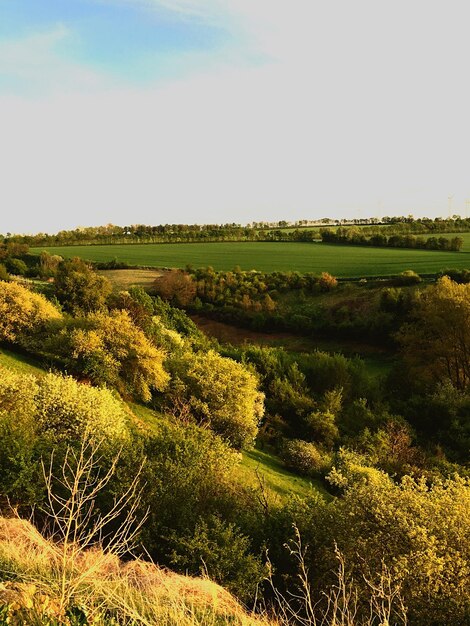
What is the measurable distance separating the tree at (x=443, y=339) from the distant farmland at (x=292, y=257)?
1601 inches

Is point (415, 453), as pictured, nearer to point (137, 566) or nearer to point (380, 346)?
point (137, 566)

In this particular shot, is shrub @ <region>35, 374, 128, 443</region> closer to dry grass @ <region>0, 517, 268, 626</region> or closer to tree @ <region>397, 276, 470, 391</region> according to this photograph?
dry grass @ <region>0, 517, 268, 626</region>

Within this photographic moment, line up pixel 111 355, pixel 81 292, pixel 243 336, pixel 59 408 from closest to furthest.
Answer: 1. pixel 59 408
2. pixel 111 355
3. pixel 81 292
4. pixel 243 336

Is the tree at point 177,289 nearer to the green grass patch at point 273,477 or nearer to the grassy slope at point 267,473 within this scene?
the grassy slope at point 267,473

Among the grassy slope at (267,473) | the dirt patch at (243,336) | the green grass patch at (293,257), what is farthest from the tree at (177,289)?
the grassy slope at (267,473)

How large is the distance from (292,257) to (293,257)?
31 centimetres

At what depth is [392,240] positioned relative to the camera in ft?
359

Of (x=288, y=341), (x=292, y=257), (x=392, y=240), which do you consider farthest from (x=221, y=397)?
(x=392, y=240)

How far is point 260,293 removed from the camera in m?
74.4

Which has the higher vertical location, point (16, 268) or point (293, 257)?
point (293, 257)

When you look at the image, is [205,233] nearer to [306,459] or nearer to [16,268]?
[16,268]

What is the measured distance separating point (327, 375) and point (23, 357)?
68.6 feet

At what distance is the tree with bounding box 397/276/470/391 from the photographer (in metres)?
35.1

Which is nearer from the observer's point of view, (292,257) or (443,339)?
(443,339)
